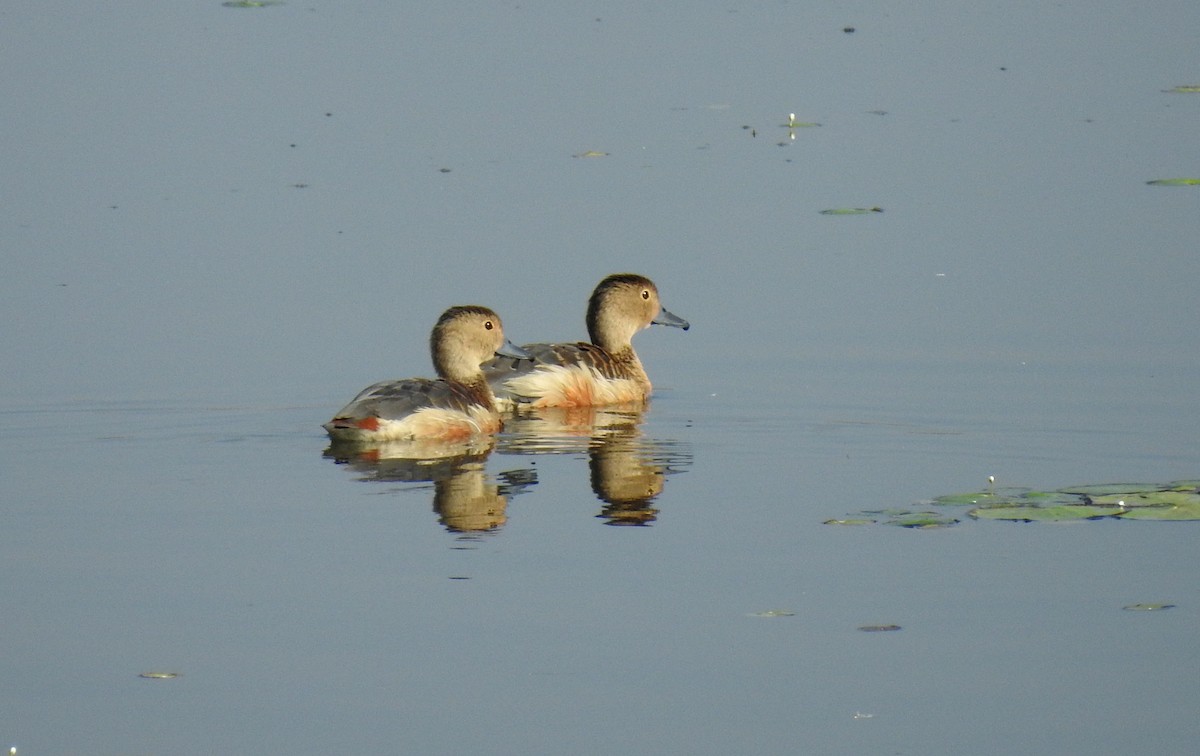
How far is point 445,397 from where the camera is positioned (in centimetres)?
1316

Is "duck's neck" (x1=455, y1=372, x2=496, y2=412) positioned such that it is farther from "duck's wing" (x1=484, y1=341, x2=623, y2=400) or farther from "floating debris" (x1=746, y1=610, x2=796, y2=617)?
"floating debris" (x1=746, y1=610, x2=796, y2=617)

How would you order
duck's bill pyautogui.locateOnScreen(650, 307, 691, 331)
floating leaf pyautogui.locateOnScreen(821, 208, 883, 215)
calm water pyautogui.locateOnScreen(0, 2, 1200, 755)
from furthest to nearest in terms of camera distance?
floating leaf pyautogui.locateOnScreen(821, 208, 883, 215) → duck's bill pyautogui.locateOnScreen(650, 307, 691, 331) → calm water pyautogui.locateOnScreen(0, 2, 1200, 755)

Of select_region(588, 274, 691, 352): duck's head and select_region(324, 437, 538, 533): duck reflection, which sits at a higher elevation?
select_region(588, 274, 691, 352): duck's head

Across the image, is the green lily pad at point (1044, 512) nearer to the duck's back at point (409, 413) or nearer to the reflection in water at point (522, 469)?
the reflection in water at point (522, 469)

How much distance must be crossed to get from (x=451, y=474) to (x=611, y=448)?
1.46 m

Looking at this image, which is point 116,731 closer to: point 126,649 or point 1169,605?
point 126,649

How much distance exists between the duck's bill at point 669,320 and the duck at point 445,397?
145 centimetres

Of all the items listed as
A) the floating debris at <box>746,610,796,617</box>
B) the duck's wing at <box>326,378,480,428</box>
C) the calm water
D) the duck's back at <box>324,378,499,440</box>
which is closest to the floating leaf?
the calm water

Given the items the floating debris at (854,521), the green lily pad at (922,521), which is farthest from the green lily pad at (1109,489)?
the floating debris at (854,521)

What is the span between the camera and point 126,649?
8.11m

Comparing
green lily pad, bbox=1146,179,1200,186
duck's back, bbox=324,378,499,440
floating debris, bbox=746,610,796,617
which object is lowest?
floating debris, bbox=746,610,796,617

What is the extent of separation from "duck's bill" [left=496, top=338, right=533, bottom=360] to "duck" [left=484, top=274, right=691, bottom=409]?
3.0 inches

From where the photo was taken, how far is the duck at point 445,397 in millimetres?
12625

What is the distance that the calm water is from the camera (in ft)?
25.0
